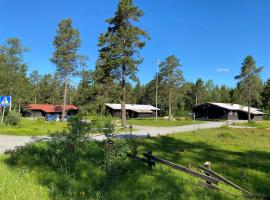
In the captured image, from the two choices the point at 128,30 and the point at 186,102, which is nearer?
the point at 128,30

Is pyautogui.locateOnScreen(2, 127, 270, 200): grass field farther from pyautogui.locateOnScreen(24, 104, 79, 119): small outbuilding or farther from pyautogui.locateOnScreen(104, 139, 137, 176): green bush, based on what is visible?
pyautogui.locateOnScreen(24, 104, 79, 119): small outbuilding

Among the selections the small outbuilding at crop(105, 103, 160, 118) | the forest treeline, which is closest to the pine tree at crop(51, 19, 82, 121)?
the forest treeline

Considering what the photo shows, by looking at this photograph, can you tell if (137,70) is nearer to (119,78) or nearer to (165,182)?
(119,78)

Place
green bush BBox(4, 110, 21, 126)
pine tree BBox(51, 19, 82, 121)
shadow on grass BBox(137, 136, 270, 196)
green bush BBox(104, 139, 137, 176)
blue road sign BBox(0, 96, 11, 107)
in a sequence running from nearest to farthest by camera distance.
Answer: green bush BBox(104, 139, 137, 176)
shadow on grass BBox(137, 136, 270, 196)
blue road sign BBox(0, 96, 11, 107)
green bush BBox(4, 110, 21, 126)
pine tree BBox(51, 19, 82, 121)

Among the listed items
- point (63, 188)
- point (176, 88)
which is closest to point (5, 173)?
point (63, 188)

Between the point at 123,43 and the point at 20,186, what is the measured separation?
28.8m

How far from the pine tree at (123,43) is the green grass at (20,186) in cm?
2554

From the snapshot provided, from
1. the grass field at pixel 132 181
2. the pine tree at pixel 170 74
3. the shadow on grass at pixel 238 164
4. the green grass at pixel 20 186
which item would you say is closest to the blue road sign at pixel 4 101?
the grass field at pixel 132 181

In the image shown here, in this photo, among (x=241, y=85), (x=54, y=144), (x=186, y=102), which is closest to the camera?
(x=54, y=144)

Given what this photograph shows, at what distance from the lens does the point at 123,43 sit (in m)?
34.5

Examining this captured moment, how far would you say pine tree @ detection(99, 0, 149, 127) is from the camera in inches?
1340

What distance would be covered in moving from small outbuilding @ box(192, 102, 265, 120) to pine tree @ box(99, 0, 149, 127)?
44.0 m

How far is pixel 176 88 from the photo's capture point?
222ft

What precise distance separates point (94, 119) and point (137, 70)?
75.4ft
